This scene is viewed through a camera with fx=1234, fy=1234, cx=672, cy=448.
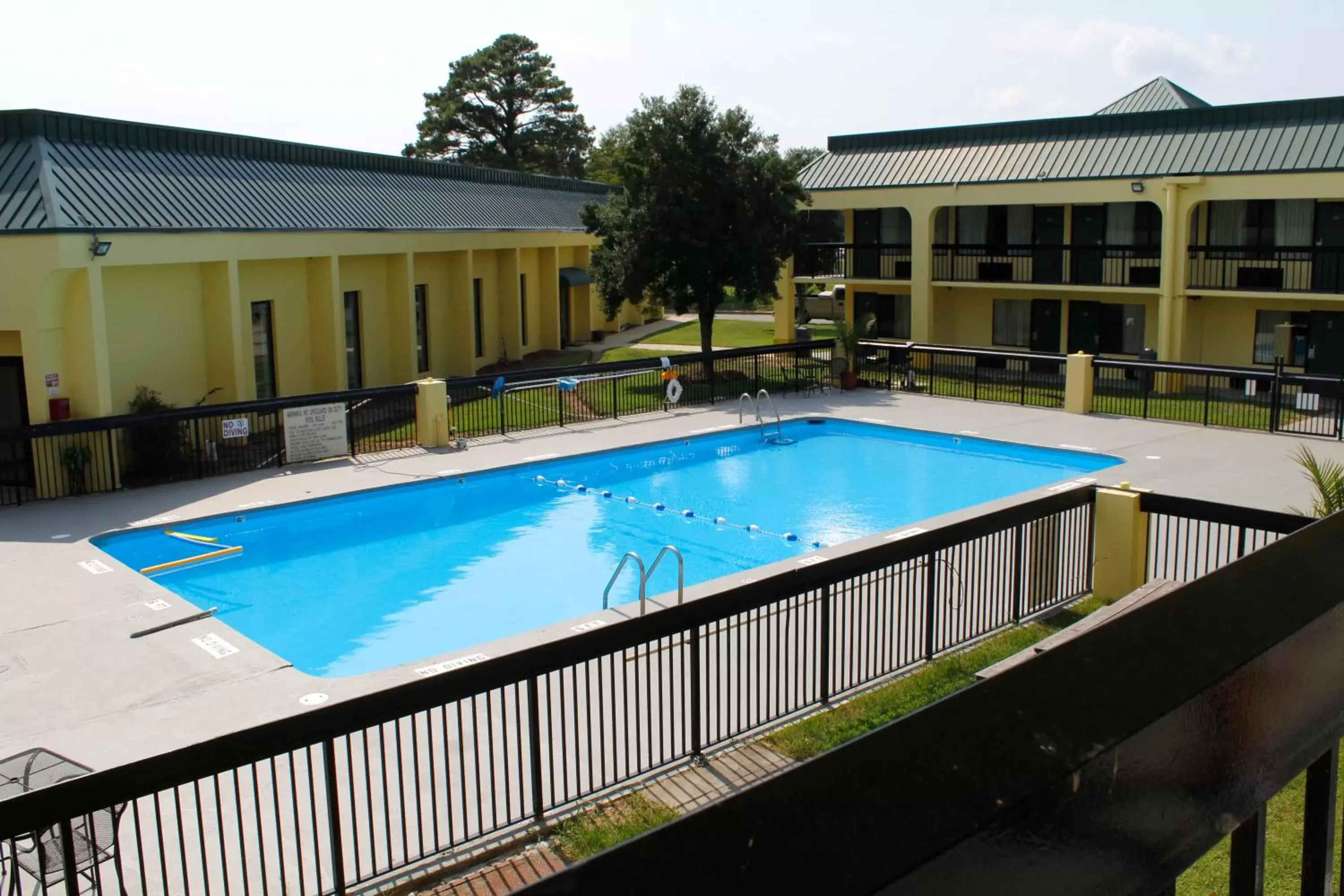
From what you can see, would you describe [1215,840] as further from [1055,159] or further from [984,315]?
[984,315]

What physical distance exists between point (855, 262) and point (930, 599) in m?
30.2

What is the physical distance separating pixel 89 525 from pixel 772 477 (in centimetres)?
1182

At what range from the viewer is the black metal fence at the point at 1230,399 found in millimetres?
25125

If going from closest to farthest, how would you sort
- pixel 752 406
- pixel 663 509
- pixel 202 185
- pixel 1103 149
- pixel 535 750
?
pixel 535 750 < pixel 663 509 < pixel 202 185 < pixel 752 406 < pixel 1103 149

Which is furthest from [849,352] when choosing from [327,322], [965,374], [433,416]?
[327,322]

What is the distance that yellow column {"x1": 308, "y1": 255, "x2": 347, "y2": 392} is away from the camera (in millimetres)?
29141

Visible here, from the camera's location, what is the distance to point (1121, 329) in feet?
118

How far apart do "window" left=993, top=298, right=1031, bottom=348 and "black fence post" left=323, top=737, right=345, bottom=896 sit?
33.6m

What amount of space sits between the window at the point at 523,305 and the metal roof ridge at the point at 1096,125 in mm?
11154

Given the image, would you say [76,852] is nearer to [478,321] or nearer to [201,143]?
[201,143]

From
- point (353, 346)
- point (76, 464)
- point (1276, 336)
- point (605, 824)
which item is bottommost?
point (605, 824)

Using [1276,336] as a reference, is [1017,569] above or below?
below

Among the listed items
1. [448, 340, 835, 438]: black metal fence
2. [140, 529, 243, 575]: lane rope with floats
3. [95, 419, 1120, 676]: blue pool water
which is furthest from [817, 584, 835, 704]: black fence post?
[448, 340, 835, 438]: black metal fence

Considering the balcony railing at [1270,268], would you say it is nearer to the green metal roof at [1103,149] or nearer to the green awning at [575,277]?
the green metal roof at [1103,149]
